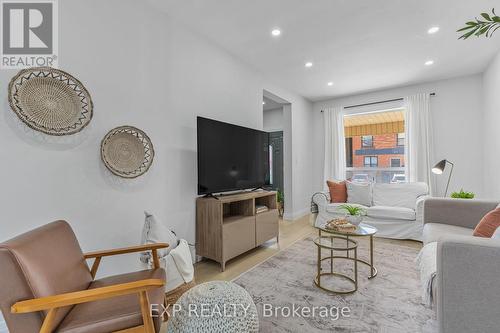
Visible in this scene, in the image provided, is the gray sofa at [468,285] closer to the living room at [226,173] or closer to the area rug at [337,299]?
the living room at [226,173]

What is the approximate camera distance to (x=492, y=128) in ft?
10.7

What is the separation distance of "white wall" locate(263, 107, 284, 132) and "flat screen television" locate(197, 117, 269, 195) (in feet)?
7.78

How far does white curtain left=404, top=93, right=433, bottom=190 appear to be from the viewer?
13.5ft

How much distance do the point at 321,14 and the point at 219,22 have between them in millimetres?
1077

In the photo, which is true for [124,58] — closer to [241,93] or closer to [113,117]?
[113,117]

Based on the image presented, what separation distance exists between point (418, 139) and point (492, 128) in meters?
1.00

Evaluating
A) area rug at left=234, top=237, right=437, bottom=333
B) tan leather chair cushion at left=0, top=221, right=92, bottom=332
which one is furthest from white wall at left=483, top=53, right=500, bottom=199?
tan leather chair cushion at left=0, top=221, right=92, bottom=332

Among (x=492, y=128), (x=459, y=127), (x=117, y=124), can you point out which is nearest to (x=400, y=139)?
(x=459, y=127)

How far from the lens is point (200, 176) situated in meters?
2.48

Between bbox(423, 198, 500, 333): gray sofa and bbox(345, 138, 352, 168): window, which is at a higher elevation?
bbox(345, 138, 352, 168): window

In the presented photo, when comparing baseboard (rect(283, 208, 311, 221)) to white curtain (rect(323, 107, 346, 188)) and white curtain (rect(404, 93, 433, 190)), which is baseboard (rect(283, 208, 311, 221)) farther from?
white curtain (rect(404, 93, 433, 190))

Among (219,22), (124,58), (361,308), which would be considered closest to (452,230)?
(361,308)

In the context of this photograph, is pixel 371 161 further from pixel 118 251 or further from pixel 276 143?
pixel 118 251

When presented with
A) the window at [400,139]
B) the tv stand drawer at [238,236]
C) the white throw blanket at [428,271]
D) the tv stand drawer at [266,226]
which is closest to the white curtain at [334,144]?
the window at [400,139]
